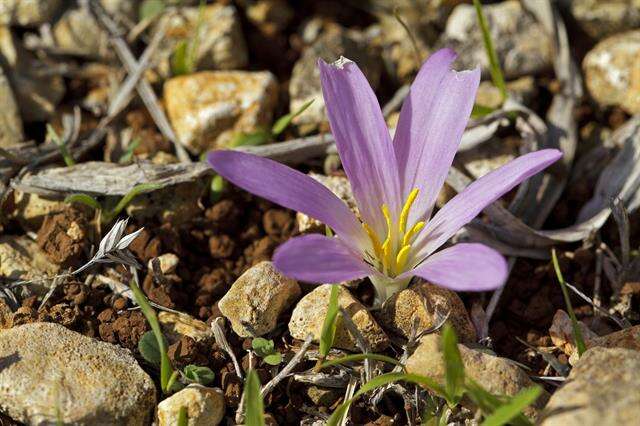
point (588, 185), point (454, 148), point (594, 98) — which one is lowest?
point (588, 185)

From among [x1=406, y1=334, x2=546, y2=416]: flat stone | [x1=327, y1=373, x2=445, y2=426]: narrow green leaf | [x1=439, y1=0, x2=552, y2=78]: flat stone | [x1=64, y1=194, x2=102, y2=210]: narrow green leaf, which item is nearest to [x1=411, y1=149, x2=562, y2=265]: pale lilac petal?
→ [x1=406, y1=334, x2=546, y2=416]: flat stone

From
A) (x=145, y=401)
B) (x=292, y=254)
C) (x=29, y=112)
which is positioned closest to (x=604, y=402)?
(x=292, y=254)

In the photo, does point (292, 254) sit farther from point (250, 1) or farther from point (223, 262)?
point (250, 1)

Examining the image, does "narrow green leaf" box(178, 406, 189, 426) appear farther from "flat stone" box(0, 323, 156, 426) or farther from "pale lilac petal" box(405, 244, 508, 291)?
"pale lilac petal" box(405, 244, 508, 291)

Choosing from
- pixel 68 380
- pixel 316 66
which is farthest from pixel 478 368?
pixel 316 66

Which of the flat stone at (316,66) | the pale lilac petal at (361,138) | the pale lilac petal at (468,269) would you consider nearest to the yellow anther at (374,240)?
the pale lilac petal at (361,138)

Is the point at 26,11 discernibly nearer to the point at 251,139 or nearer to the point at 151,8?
the point at 151,8
